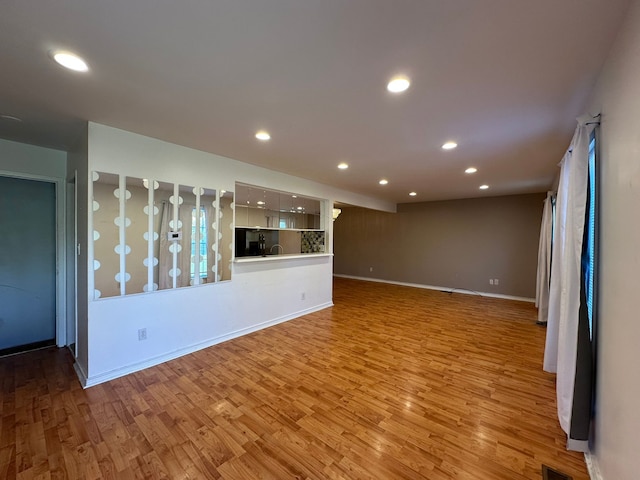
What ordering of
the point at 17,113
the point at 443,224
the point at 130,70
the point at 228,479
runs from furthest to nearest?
the point at 443,224, the point at 17,113, the point at 130,70, the point at 228,479

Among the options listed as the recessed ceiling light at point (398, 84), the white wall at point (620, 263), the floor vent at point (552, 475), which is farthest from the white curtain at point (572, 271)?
the recessed ceiling light at point (398, 84)

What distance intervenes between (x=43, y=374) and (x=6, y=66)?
274 cm

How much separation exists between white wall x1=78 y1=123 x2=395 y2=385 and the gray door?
1561 millimetres

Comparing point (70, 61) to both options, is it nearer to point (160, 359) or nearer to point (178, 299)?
point (178, 299)

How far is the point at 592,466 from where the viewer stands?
1544 millimetres

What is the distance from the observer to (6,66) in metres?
1.58

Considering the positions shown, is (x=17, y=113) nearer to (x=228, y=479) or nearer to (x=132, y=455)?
(x=132, y=455)

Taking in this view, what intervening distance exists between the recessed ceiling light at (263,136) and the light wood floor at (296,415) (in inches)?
95.0

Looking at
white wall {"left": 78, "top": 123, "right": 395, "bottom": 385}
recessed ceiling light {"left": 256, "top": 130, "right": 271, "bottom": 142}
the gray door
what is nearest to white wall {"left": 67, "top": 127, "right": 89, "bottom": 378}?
white wall {"left": 78, "top": 123, "right": 395, "bottom": 385}

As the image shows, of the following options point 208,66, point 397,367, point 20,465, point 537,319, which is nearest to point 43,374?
point 20,465

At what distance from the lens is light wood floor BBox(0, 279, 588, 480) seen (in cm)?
159

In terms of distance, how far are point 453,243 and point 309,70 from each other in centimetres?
658

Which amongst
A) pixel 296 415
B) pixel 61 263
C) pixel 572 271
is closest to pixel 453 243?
pixel 572 271

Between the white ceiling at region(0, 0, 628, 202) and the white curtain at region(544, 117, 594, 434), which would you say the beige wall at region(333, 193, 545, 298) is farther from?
the white curtain at region(544, 117, 594, 434)
